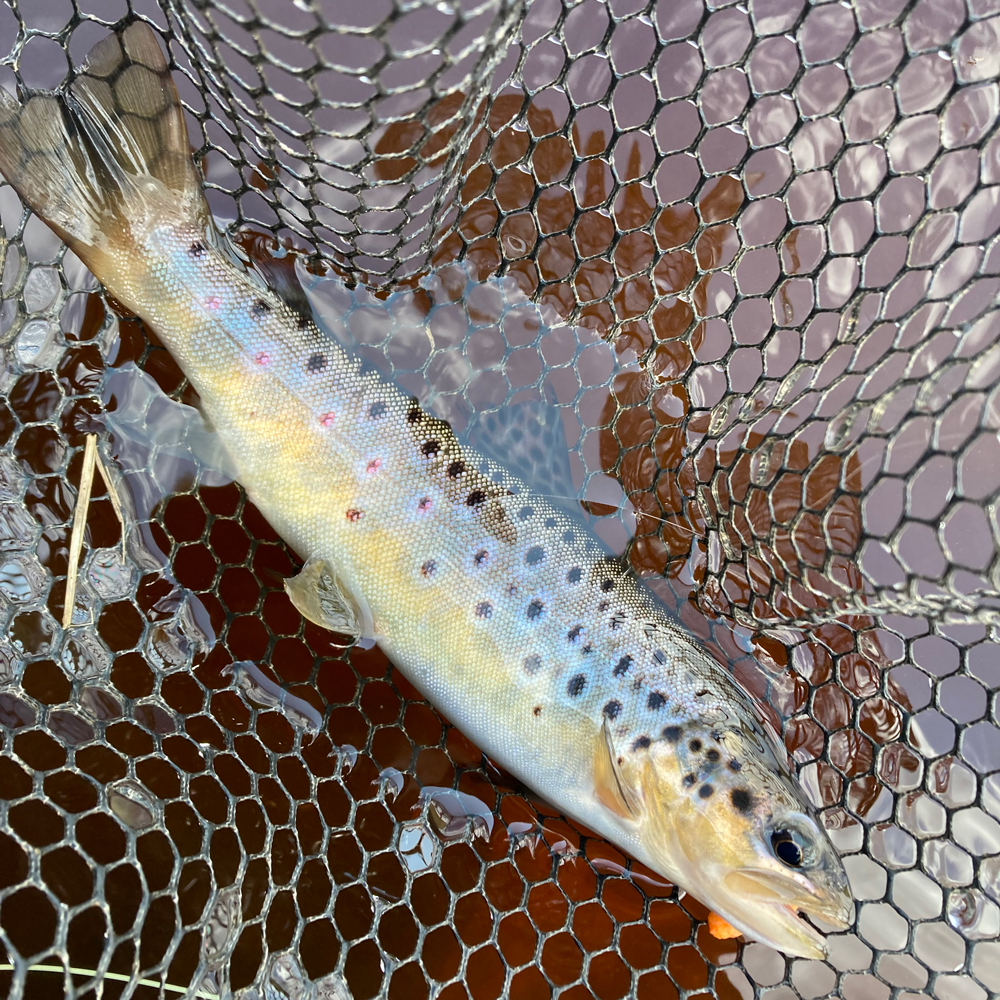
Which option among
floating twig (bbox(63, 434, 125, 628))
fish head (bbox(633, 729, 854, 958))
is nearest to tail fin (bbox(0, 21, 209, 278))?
floating twig (bbox(63, 434, 125, 628))

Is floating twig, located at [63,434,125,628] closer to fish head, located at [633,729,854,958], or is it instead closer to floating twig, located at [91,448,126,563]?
floating twig, located at [91,448,126,563]

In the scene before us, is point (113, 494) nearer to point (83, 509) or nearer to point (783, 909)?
point (83, 509)

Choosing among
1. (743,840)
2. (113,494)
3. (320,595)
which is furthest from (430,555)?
(743,840)

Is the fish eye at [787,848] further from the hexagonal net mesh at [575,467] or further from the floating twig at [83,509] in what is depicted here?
the floating twig at [83,509]

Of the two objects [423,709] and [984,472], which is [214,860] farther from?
[984,472]

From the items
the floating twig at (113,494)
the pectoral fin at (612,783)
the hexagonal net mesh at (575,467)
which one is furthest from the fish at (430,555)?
the floating twig at (113,494)

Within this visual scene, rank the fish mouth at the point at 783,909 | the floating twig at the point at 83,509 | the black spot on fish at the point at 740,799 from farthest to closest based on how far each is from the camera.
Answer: the floating twig at the point at 83,509 → the black spot on fish at the point at 740,799 → the fish mouth at the point at 783,909
